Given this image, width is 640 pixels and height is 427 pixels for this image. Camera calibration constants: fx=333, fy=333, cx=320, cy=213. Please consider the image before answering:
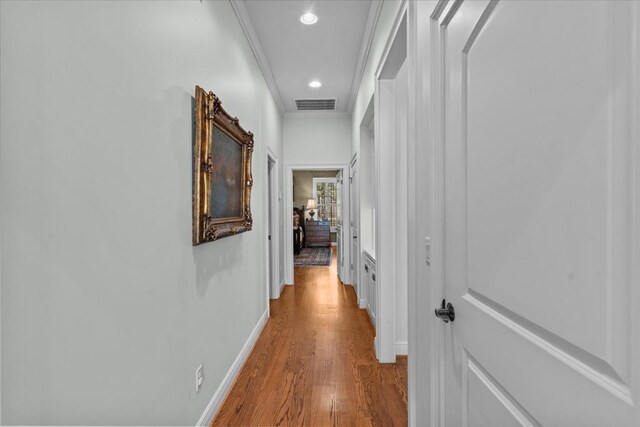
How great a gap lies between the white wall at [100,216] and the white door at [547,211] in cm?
109

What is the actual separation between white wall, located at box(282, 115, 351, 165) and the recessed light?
7.46ft

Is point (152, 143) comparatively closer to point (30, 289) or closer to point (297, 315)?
point (30, 289)

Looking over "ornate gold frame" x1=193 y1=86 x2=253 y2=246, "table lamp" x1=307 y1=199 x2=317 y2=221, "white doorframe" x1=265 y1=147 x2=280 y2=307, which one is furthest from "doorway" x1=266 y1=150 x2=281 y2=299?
"table lamp" x1=307 y1=199 x2=317 y2=221

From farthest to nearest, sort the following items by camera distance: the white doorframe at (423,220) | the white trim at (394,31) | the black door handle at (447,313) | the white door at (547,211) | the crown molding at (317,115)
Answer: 1. the crown molding at (317,115)
2. the white trim at (394,31)
3. the white doorframe at (423,220)
4. the black door handle at (447,313)
5. the white door at (547,211)

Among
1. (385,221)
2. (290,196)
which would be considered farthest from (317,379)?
(290,196)

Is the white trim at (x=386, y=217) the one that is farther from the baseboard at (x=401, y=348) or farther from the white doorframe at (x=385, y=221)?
the baseboard at (x=401, y=348)

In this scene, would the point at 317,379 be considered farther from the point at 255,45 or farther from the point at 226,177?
the point at 255,45

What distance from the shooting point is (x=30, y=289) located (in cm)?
75

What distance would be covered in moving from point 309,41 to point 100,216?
8.79ft

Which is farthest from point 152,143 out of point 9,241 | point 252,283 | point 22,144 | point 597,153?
point 252,283

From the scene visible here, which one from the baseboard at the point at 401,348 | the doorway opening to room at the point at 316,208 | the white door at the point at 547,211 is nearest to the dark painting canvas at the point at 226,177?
the white door at the point at 547,211

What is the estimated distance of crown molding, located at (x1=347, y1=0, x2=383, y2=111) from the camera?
249 cm

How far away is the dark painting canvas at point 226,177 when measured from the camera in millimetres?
1848

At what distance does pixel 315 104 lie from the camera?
4.69m
